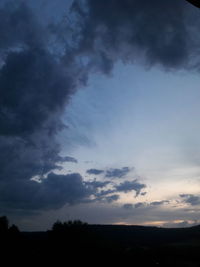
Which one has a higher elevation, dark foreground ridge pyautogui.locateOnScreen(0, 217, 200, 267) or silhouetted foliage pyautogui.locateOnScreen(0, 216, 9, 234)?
silhouetted foliage pyautogui.locateOnScreen(0, 216, 9, 234)

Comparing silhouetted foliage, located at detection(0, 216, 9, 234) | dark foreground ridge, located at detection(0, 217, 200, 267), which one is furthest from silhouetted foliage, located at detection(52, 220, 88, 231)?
silhouetted foliage, located at detection(0, 216, 9, 234)

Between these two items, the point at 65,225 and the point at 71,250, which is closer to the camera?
the point at 71,250

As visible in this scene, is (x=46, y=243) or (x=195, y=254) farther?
(x=195, y=254)

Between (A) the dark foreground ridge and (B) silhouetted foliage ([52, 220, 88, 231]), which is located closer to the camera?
(A) the dark foreground ridge

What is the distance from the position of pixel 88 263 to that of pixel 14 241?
1642cm

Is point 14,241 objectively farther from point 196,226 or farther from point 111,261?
point 196,226

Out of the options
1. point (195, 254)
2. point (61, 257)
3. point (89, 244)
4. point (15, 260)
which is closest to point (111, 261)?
point (89, 244)

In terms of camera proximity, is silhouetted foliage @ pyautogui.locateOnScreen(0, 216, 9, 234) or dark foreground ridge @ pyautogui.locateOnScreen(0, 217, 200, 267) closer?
dark foreground ridge @ pyautogui.locateOnScreen(0, 217, 200, 267)

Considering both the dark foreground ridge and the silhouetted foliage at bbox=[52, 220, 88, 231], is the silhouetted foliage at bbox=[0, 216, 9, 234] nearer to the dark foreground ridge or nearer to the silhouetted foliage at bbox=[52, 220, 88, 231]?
the dark foreground ridge

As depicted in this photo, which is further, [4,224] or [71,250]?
[4,224]

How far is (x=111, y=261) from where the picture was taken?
2002 inches

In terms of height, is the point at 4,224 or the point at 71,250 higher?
the point at 4,224

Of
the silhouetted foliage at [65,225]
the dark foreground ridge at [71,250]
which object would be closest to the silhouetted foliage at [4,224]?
the dark foreground ridge at [71,250]

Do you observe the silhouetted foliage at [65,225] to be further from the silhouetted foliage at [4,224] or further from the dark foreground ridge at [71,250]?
the silhouetted foliage at [4,224]
